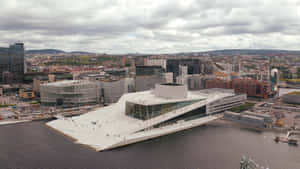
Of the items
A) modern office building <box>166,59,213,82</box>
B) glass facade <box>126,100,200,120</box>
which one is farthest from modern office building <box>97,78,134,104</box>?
modern office building <box>166,59,213,82</box>

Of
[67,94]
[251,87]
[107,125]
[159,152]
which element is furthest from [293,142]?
[67,94]

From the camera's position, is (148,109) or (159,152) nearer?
(159,152)

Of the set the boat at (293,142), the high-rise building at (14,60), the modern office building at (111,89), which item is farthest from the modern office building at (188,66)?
the boat at (293,142)

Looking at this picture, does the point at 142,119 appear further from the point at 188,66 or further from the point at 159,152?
the point at 188,66

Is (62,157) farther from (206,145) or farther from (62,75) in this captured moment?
(62,75)

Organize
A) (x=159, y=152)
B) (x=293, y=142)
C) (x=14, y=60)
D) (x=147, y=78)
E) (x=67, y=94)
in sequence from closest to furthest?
(x=159, y=152) < (x=293, y=142) < (x=67, y=94) < (x=147, y=78) < (x=14, y=60)

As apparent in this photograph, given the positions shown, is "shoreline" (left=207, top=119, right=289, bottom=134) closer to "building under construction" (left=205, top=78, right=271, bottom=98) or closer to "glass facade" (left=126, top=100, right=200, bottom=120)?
"glass facade" (left=126, top=100, right=200, bottom=120)
